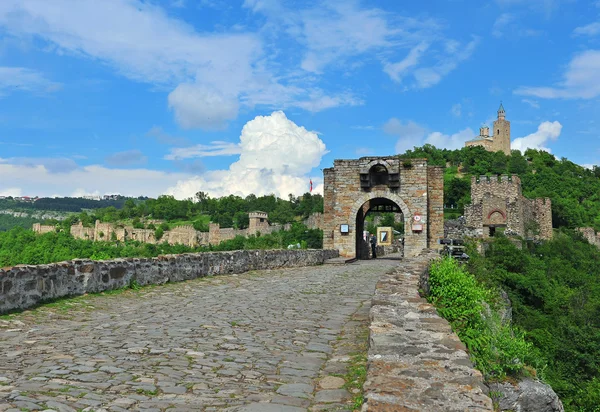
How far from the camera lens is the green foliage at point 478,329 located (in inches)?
205

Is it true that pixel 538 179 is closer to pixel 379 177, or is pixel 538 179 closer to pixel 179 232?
pixel 379 177

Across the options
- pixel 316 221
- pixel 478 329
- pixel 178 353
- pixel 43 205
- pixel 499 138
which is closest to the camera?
pixel 178 353

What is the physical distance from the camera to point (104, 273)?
30.3 feet

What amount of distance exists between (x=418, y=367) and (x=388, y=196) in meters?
20.8

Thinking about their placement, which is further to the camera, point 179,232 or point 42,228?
point 42,228

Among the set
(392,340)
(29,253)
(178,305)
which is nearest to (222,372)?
(392,340)

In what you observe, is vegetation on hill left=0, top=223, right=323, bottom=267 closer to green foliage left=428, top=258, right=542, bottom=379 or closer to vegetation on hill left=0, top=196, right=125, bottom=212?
green foliage left=428, top=258, right=542, bottom=379

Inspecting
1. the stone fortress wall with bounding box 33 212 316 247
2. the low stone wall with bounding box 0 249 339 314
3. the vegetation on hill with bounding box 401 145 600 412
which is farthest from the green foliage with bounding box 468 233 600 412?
the stone fortress wall with bounding box 33 212 316 247

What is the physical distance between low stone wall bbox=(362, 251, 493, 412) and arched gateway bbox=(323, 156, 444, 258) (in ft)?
60.7

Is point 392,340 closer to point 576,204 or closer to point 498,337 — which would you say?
point 498,337

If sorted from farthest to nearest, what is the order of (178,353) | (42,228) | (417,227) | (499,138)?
(499,138), (42,228), (417,227), (178,353)

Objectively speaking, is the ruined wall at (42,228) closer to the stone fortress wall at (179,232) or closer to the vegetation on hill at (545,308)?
the stone fortress wall at (179,232)

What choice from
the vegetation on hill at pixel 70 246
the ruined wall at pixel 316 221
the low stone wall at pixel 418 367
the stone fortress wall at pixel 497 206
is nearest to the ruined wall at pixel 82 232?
the vegetation on hill at pixel 70 246

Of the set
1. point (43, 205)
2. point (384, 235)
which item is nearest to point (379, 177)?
point (384, 235)
